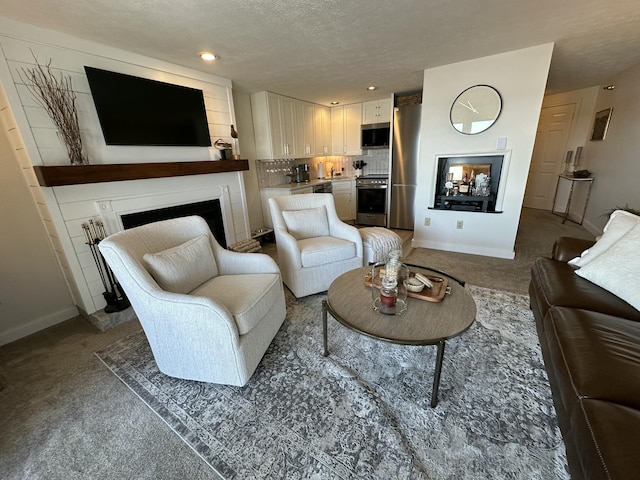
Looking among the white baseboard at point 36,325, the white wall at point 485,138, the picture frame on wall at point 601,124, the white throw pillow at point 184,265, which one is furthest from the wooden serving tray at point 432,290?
the picture frame on wall at point 601,124

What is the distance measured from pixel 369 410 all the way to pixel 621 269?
5.29 feet

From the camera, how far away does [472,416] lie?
1322mm

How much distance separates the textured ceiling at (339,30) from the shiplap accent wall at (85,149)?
110 millimetres

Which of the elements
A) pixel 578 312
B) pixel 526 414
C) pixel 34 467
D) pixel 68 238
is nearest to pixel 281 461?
pixel 34 467

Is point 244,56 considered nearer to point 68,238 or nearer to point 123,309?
point 68,238

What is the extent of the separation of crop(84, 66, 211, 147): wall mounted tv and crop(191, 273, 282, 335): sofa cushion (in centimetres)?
164

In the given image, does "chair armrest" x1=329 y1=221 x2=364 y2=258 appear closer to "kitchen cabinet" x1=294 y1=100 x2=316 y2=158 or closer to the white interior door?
"kitchen cabinet" x1=294 y1=100 x2=316 y2=158

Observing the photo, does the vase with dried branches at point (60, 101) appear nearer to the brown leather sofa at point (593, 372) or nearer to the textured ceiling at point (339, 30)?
the textured ceiling at point (339, 30)

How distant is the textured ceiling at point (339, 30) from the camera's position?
5.72ft

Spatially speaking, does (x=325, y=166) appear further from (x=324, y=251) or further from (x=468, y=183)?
(x=324, y=251)

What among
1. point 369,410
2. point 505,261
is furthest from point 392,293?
point 505,261

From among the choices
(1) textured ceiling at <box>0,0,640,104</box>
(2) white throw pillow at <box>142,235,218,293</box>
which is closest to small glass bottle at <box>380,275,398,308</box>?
(2) white throw pillow at <box>142,235,218,293</box>

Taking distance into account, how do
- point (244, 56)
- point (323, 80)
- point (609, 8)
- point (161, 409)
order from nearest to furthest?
1. point (161, 409)
2. point (609, 8)
3. point (244, 56)
4. point (323, 80)

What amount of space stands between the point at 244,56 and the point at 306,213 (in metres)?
1.63
